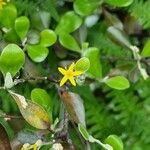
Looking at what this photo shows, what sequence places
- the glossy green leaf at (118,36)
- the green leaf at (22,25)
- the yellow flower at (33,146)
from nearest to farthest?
1. the yellow flower at (33,146)
2. the green leaf at (22,25)
3. the glossy green leaf at (118,36)

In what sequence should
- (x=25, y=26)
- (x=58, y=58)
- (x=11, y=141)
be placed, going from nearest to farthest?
(x=11, y=141) → (x=25, y=26) → (x=58, y=58)

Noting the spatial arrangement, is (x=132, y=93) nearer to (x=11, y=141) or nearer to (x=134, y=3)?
(x=134, y=3)

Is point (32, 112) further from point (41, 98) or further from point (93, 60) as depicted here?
point (93, 60)

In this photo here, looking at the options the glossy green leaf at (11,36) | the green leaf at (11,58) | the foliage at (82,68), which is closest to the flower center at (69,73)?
the foliage at (82,68)

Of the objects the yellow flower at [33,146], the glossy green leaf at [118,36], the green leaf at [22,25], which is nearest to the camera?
the yellow flower at [33,146]

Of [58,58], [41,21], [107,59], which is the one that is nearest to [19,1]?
[41,21]

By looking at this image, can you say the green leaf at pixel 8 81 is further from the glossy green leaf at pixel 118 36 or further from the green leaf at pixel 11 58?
the glossy green leaf at pixel 118 36

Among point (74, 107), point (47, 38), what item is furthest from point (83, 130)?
point (47, 38)
